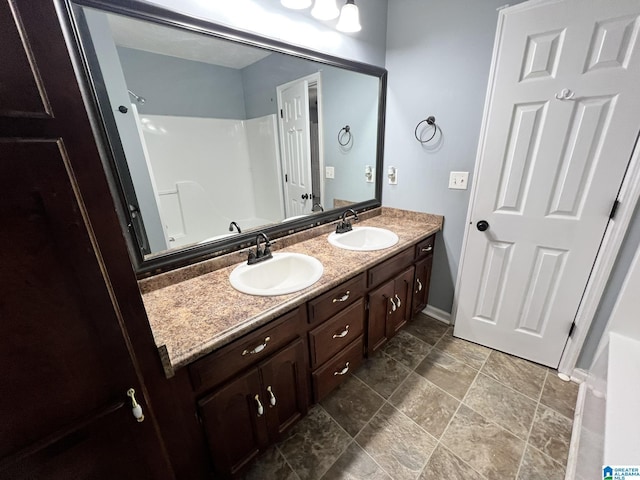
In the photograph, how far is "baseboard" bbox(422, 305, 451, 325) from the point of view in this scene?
82.8 inches

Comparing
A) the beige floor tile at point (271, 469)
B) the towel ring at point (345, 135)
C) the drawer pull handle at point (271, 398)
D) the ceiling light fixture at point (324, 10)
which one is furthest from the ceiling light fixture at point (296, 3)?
the beige floor tile at point (271, 469)

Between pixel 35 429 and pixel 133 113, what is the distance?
41.4 inches

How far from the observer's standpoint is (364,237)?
1938mm

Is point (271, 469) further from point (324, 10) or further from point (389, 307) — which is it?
point (324, 10)

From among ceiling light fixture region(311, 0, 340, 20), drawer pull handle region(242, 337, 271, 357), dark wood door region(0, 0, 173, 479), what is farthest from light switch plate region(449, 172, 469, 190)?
dark wood door region(0, 0, 173, 479)

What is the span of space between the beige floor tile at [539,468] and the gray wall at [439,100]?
3.34 ft

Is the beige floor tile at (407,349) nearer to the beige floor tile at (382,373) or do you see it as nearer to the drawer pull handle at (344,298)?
the beige floor tile at (382,373)

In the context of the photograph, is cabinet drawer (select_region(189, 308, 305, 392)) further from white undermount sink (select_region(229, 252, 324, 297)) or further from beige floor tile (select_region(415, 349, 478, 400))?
beige floor tile (select_region(415, 349, 478, 400))

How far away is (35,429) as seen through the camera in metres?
0.50

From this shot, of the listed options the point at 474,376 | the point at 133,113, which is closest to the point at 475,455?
the point at 474,376

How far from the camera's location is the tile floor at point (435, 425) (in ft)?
3.86

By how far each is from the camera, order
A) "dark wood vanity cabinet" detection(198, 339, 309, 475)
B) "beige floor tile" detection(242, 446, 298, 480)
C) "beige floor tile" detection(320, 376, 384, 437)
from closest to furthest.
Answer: "dark wood vanity cabinet" detection(198, 339, 309, 475), "beige floor tile" detection(242, 446, 298, 480), "beige floor tile" detection(320, 376, 384, 437)

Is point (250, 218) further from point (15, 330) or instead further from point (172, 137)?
point (15, 330)

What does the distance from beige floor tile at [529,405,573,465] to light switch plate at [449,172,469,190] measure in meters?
1.36
